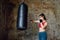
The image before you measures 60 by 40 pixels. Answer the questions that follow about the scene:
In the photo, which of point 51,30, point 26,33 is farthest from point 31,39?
point 51,30

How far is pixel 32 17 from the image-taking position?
193 inches

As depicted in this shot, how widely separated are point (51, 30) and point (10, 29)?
1096 mm

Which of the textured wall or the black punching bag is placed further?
the textured wall

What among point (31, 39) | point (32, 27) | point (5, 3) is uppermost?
point (5, 3)

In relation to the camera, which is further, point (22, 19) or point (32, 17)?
point (32, 17)

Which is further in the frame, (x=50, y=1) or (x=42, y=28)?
(x=50, y=1)

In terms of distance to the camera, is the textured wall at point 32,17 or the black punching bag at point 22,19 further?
the textured wall at point 32,17

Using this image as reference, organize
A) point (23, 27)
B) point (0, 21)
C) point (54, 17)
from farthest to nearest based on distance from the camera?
point (54, 17) → point (0, 21) → point (23, 27)

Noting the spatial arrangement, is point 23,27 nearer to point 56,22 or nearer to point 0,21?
point 0,21

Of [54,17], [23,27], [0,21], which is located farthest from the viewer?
[54,17]

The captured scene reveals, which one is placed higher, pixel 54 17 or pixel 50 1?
pixel 50 1

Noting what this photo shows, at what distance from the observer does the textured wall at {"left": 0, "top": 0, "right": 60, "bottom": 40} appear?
4.82 m

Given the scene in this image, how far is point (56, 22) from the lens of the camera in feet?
16.2

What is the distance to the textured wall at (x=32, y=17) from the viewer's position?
15.8ft
